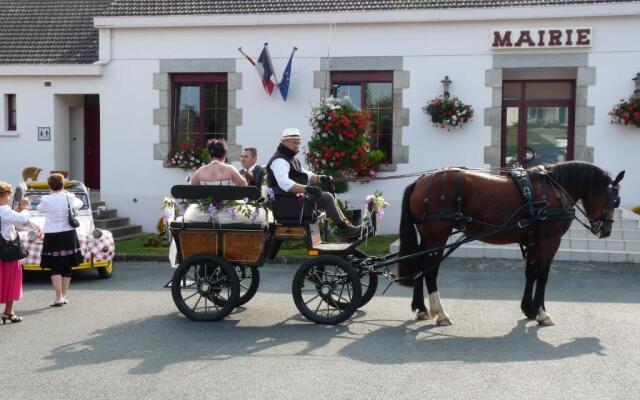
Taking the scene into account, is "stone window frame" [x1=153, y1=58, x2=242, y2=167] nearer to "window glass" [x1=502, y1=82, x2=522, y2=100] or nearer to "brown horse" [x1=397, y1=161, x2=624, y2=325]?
"window glass" [x1=502, y1=82, x2=522, y2=100]

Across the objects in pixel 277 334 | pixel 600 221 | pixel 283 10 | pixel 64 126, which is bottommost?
pixel 277 334

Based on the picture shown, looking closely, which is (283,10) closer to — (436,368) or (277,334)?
(277,334)

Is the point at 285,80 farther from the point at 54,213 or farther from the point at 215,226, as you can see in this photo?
the point at 215,226

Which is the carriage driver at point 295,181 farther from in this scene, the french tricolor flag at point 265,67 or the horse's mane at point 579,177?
the french tricolor flag at point 265,67

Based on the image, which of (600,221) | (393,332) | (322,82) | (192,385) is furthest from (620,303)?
(322,82)

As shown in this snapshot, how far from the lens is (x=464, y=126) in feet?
47.8

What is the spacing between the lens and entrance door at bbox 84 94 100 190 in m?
17.9

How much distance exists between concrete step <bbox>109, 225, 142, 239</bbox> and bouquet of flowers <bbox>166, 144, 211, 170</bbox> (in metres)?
1.67

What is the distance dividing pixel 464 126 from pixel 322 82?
3.08 m

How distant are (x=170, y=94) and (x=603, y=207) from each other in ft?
35.1

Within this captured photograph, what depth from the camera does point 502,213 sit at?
24.7 ft

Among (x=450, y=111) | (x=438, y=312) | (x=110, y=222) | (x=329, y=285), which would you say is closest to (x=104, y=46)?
(x=110, y=222)

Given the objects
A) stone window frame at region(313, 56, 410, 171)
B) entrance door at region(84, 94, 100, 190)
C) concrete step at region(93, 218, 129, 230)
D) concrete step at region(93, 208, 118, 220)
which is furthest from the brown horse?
entrance door at region(84, 94, 100, 190)

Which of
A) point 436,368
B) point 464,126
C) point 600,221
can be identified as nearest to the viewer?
point 436,368
